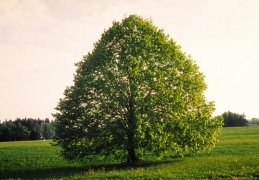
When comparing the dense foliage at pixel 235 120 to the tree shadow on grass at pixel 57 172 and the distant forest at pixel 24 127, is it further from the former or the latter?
the tree shadow on grass at pixel 57 172

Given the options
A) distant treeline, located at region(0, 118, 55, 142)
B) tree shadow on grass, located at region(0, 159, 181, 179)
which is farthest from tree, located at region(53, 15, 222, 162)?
distant treeline, located at region(0, 118, 55, 142)

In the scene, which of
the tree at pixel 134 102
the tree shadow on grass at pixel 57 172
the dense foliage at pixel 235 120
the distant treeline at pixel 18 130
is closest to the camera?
the tree shadow on grass at pixel 57 172

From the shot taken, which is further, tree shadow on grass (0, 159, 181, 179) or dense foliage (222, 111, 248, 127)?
dense foliage (222, 111, 248, 127)

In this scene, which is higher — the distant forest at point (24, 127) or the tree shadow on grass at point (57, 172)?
the distant forest at point (24, 127)

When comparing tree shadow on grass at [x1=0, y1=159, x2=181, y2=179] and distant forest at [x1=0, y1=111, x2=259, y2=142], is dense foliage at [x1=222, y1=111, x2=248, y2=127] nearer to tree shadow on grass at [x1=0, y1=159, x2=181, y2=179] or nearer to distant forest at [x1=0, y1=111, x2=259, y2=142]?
distant forest at [x1=0, y1=111, x2=259, y2=142]

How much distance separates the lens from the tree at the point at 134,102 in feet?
97.1

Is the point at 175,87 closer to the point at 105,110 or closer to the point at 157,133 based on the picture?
the point at 157,133

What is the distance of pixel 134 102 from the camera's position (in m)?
30.5

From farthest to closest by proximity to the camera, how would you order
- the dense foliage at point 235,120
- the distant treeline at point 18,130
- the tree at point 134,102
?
the dense foliage at point 235,120, the distant treeline at point 18,130, the tree at point 134,102

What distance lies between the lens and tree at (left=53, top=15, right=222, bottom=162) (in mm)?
29609

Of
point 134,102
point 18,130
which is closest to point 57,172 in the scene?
point 134,102

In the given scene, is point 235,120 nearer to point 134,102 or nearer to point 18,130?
point 18,130

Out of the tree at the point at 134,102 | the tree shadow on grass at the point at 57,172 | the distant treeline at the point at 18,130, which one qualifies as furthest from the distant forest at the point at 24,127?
the tree at the point at 134,102

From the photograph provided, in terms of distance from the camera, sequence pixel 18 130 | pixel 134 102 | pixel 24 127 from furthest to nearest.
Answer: pixel 24 127
pixel 18 130
pixel 134 102
